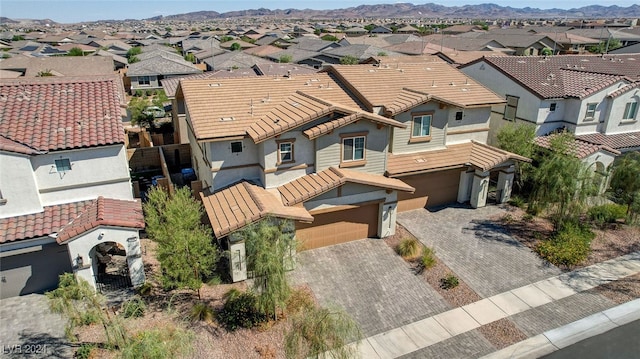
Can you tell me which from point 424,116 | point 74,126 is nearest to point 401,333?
point 424,116

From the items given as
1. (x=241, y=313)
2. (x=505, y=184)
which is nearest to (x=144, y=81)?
(x=505, y=184)

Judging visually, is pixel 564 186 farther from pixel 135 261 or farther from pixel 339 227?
pixel 135 261

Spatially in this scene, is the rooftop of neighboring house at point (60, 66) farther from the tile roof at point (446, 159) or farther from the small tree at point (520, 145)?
the small tree at point (520, 145)

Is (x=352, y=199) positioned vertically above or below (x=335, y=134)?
below

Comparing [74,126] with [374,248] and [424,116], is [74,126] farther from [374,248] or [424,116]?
[424,116]

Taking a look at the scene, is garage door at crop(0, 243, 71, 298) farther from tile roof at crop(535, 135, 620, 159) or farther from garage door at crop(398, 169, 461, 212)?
tile roof at crop(535, 135, 620, 159)

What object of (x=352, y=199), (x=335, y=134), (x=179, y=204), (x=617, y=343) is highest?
(x=335, y=134)

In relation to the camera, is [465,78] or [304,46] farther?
[304,46]
